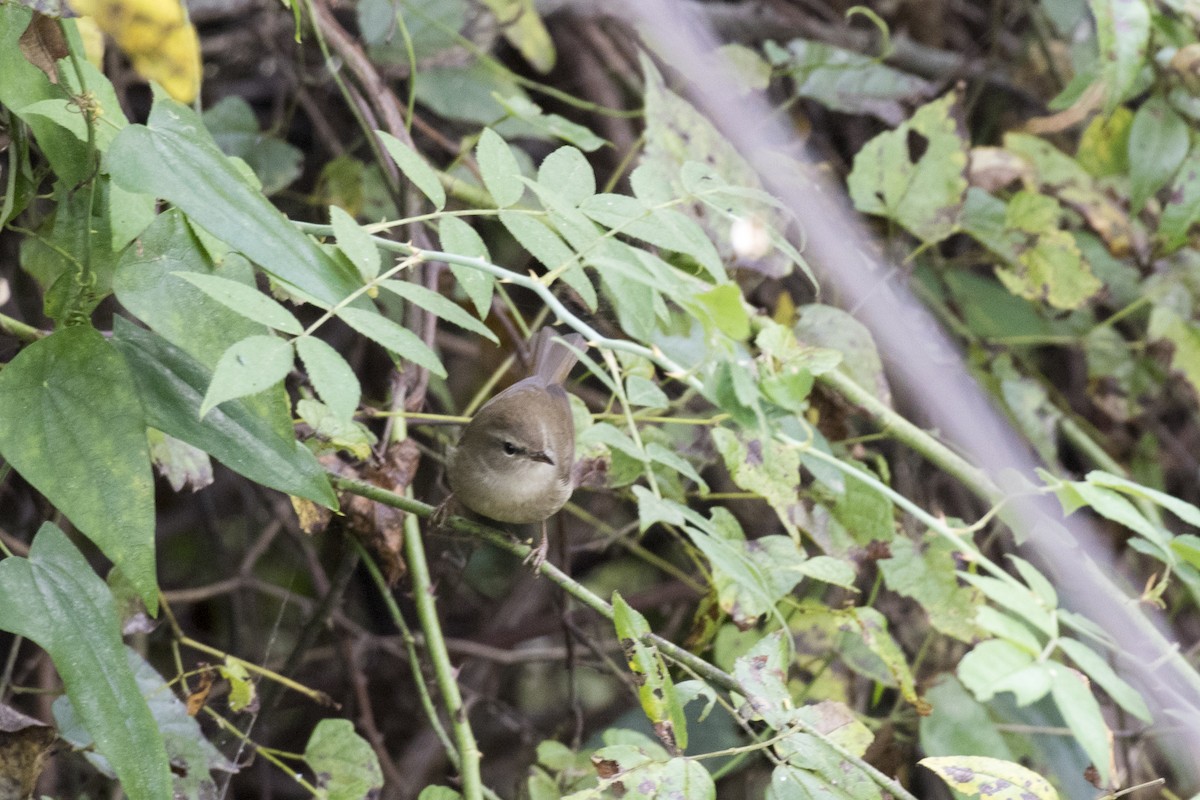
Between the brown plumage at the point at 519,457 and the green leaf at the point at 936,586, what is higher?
the brown plumage at the point at 519,457

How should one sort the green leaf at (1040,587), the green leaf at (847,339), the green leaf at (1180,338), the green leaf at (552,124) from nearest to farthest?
the green leaf at (1040,587) < the green leaf at (552,124) < the green leaf at (847,339) < the green leaf at (1180,338)

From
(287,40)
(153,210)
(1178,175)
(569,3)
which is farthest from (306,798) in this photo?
(1178,175)

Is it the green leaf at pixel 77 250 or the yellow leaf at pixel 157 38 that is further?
the yellow leaf at pixel 157 38

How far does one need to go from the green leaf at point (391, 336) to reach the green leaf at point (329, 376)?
0.05 m

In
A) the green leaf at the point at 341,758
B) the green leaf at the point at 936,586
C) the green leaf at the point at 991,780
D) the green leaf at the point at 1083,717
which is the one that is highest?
the green leaf at the point at 991,780

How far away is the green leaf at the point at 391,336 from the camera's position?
105cm

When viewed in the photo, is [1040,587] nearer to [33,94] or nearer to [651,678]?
[651,678]

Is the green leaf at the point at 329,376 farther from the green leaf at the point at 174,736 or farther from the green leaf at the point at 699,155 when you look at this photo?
the green leaf at the point at 699,155

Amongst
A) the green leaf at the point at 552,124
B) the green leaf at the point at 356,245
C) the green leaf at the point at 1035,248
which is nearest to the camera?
the green leaf at the point at 356,245

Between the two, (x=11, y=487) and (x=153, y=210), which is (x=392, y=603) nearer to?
(x=153, y=210)

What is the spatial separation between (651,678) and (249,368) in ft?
1.89

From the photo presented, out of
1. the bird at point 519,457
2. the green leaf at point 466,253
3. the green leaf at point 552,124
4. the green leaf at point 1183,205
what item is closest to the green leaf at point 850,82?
the green leaf at point 1183,205

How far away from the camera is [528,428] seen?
79.3 inches

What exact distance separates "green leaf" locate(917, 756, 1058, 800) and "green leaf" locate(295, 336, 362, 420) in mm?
846
